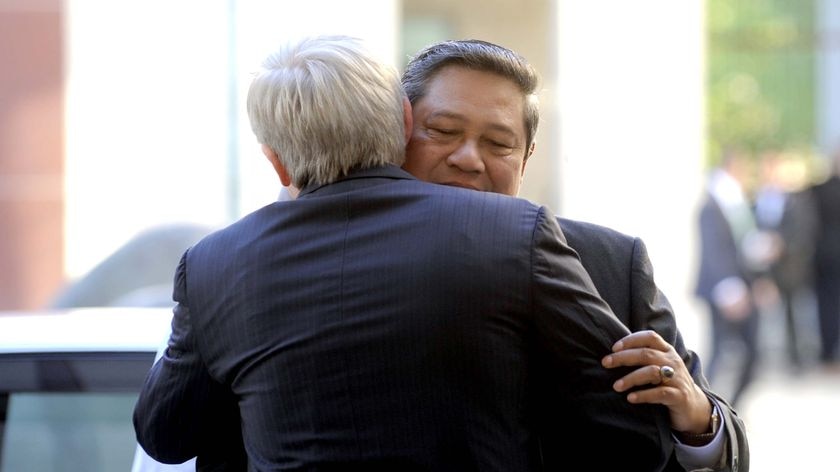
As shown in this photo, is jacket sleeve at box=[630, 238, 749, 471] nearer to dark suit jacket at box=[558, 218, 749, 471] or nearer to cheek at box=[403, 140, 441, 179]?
dark suit jacket at box=[558, 218, 749, 471]

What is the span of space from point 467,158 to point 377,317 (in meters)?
0.48

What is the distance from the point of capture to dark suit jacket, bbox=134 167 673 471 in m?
2.00

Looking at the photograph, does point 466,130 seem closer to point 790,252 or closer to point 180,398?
point 180,398

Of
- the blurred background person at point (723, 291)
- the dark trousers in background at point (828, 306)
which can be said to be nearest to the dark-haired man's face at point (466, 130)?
the blurred background person at point (723, 291)

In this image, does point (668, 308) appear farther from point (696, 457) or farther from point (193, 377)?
point (193, 377)

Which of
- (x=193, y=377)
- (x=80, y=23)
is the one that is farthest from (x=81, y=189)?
(x=193, y=377)

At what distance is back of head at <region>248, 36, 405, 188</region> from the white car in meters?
0.87

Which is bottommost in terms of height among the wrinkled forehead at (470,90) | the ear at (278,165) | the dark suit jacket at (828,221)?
the dark suit jacket at (828,221)

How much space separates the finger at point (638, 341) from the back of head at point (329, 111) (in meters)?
0.44

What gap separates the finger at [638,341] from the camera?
2.04m

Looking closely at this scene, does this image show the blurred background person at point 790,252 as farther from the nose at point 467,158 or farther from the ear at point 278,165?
the ear at point 278,165

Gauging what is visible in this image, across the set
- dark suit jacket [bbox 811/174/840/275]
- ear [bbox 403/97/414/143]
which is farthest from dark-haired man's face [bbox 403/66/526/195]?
dark suit jacket [bbox 811/174/840/275]

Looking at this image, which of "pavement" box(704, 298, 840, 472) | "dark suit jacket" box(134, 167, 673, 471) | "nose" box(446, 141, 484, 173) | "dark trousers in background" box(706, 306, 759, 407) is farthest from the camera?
"dark trousers in background" box(706, 306, 759, 407)

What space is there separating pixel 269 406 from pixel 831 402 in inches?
411
